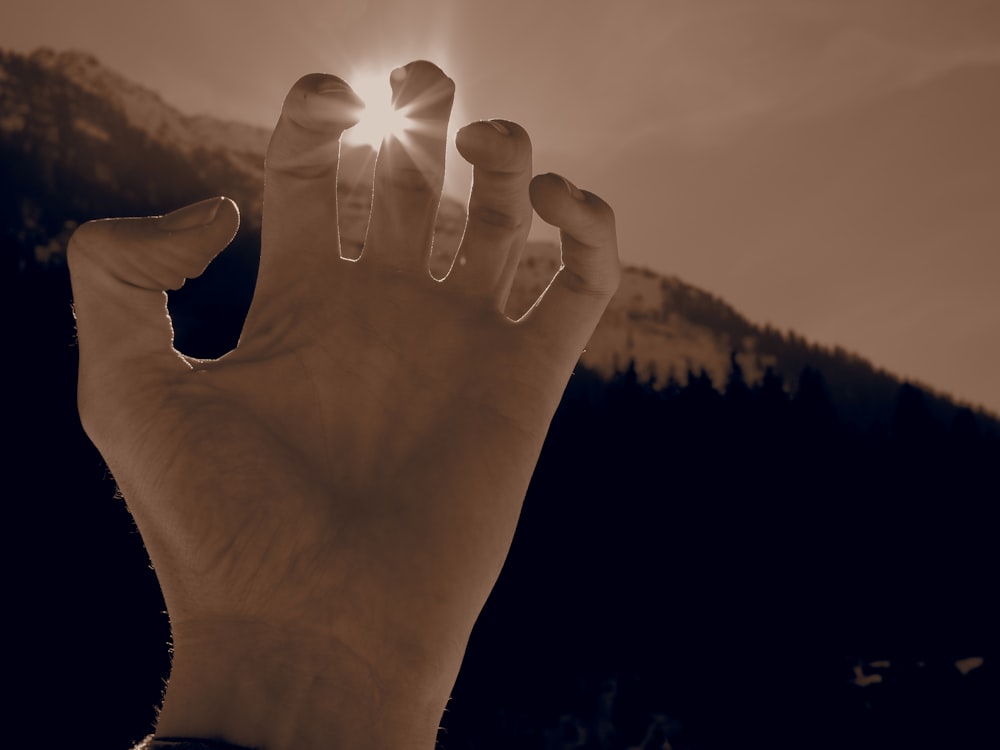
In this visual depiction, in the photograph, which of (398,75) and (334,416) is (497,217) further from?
(334,416)

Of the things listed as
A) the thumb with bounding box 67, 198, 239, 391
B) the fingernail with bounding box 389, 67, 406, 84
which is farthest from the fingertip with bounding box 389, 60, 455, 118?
A: the thumb with bounding box 67, 198, 239, 391

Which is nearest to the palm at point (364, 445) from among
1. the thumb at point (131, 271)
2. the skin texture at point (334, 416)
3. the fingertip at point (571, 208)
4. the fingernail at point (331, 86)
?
the skin texture at point (334, 416)

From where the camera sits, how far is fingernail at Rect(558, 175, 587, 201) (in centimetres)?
176

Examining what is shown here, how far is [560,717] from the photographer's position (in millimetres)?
15578

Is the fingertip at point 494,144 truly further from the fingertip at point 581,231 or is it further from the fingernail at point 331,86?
the fingernail at point 331,86

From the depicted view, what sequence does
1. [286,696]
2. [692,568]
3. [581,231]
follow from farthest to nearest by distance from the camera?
[692,568] < [581,231] < [286,696]

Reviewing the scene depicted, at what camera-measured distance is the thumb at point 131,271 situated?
1.72m

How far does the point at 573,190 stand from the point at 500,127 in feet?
0.70

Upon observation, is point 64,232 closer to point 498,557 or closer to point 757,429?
point 757,429

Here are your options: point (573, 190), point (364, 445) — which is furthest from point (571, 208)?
point (364, 445)

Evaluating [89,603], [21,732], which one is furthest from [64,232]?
[21,732]

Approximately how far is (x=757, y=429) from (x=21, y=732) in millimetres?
14323

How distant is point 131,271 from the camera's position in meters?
1.72

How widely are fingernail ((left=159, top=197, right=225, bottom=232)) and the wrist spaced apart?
31.2 inches
